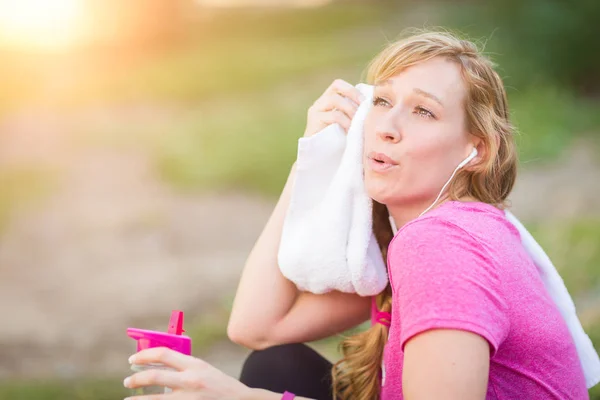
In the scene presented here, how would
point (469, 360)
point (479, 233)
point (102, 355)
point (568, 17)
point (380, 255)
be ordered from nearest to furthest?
point (469, 360), point (479, 233), point (380, 255), point (102, 355), point (568, 17)

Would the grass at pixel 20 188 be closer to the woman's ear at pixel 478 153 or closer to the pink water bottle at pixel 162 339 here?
the pink water bottle at pixel 162 339

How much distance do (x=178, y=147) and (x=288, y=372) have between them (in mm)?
4790

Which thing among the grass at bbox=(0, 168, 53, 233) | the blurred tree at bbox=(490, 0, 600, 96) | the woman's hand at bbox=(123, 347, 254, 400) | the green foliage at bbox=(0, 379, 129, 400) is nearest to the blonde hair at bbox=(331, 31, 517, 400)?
the woman's hand at bbox=(123, 347, 254, 400)

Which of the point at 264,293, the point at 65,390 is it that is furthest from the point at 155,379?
the point at 65,390

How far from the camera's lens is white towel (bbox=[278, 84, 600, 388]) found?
1527 mm

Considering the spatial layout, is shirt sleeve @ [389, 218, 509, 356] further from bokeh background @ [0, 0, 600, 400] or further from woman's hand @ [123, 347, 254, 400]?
bokeh background @ [0, 0, 600, 400]

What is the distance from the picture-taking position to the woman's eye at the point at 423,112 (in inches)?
55.3

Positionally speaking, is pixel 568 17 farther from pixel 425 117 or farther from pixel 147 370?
pixel 147 370

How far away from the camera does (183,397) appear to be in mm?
1307

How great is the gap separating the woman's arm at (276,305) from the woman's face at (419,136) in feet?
0.98

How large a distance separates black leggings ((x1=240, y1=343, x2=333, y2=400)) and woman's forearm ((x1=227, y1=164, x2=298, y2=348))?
0.15 feet

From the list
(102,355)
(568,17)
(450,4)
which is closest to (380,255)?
(102,355)

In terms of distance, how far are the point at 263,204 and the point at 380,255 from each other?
3.81 meters

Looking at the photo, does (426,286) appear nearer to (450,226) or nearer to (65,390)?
(450,226)
